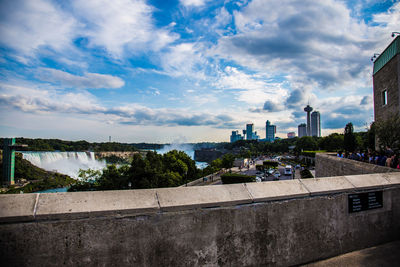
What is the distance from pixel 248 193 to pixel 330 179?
5.05ft

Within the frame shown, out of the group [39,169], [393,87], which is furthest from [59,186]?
[393,87]

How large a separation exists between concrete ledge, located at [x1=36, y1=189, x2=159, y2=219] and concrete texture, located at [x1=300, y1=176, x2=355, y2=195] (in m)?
2.19

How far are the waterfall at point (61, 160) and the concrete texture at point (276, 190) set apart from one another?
84956 mm

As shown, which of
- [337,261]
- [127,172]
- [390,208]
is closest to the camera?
[337,261]

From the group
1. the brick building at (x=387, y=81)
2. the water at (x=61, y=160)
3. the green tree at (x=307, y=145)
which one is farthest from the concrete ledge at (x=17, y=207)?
the green tree at (x=307, y=145)

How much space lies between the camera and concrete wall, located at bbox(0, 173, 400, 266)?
6.74ft

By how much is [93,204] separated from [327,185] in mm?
3132

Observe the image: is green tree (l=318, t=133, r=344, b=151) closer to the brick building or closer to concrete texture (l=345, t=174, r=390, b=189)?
the brick building

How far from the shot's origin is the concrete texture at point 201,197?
8.04 ft

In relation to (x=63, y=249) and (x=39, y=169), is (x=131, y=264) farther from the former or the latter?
(x=39, y=169)

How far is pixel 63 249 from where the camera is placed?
6.89ft

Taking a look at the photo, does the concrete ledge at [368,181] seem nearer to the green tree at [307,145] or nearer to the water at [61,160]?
the water at [61,160]

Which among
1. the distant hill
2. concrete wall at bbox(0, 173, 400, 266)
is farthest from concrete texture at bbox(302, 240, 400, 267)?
the distant hill

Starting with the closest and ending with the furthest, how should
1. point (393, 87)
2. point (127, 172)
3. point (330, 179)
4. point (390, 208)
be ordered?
1. point (330, 179)
2. point (390, 208)
3. point (393, 87)
4. point (127, 172)
